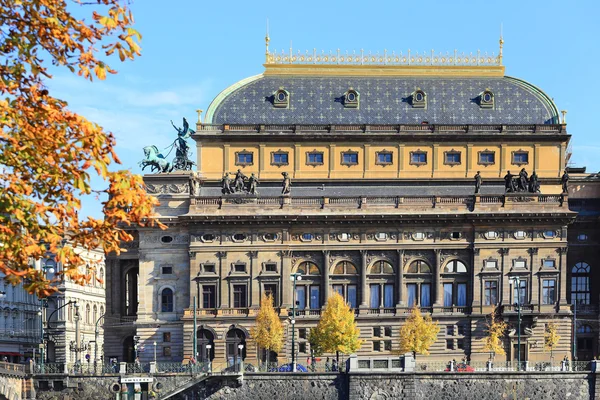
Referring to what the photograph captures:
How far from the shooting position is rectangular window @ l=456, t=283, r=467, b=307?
126312 millimetres

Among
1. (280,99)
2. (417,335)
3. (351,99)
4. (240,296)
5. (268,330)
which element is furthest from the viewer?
(351,99)

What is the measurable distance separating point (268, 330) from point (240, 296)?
715 centimetres

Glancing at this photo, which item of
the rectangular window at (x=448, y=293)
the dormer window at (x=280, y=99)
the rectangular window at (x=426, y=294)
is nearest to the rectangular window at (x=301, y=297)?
the rectangular window at (x=426, y=294)

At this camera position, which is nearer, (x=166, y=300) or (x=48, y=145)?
(x=48, y=145)

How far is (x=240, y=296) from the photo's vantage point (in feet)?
417

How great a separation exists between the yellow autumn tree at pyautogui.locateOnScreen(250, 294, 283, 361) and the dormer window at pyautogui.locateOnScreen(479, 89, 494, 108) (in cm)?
3363

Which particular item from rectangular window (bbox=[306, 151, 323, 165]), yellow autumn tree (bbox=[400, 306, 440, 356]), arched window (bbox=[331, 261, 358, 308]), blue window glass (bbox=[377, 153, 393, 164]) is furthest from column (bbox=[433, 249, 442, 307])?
rectangular window (bbox=[306, 151, 323, 165])

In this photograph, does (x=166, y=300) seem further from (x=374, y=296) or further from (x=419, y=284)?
(x=419, y=284)

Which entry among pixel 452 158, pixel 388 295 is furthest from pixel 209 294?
pixel 452 158

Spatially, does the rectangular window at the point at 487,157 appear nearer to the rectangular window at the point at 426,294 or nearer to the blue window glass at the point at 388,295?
the rectangular window at the point at 426,294

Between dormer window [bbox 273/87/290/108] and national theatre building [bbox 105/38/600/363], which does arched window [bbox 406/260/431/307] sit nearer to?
national theatre building [bbox 105/38/600/363]

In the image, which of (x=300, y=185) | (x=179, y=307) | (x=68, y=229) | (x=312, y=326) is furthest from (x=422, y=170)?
(x=68, y=229)

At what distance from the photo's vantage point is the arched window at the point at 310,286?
12719 cm

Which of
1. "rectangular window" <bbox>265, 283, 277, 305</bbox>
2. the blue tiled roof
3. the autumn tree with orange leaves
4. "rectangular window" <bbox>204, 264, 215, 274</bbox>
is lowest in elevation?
"rectangular window" <bbox>265, 283, 277, 305</bbox>
